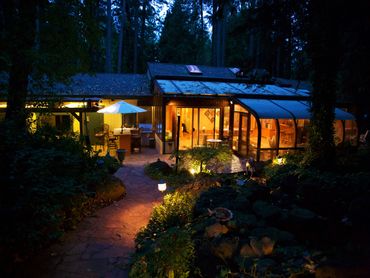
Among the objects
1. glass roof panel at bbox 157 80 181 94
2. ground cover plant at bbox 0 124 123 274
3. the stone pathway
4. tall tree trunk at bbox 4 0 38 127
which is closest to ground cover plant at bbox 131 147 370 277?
the stone pathway

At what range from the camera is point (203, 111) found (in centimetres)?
1484

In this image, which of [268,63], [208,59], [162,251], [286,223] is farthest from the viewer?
[208,59]

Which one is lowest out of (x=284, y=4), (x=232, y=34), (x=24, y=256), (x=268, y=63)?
(x=24, y=256)

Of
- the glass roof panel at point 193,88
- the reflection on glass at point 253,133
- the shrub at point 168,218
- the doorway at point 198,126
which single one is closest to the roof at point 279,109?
the reflection on glass at point 253,133

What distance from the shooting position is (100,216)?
21.2ft

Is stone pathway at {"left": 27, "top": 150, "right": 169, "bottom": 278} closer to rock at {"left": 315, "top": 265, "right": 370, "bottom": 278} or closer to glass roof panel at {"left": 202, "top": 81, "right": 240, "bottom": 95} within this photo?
rock at {"left": 315, "top": 265, "right": 370, "bottom": 278}

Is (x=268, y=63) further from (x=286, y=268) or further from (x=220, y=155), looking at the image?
(x=286, y=268)

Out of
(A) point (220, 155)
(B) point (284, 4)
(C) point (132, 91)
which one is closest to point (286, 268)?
(A) point (220, 155)

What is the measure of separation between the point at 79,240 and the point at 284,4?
284 inches

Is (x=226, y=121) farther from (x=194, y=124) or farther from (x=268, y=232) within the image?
(x=268, y=232)

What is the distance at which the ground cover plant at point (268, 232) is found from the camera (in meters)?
3.50

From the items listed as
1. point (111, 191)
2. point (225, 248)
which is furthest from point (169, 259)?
point (111, 191)

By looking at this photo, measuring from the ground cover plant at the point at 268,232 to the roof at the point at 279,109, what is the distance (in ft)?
17.1

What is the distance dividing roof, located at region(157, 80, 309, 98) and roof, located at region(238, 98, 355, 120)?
89cm
